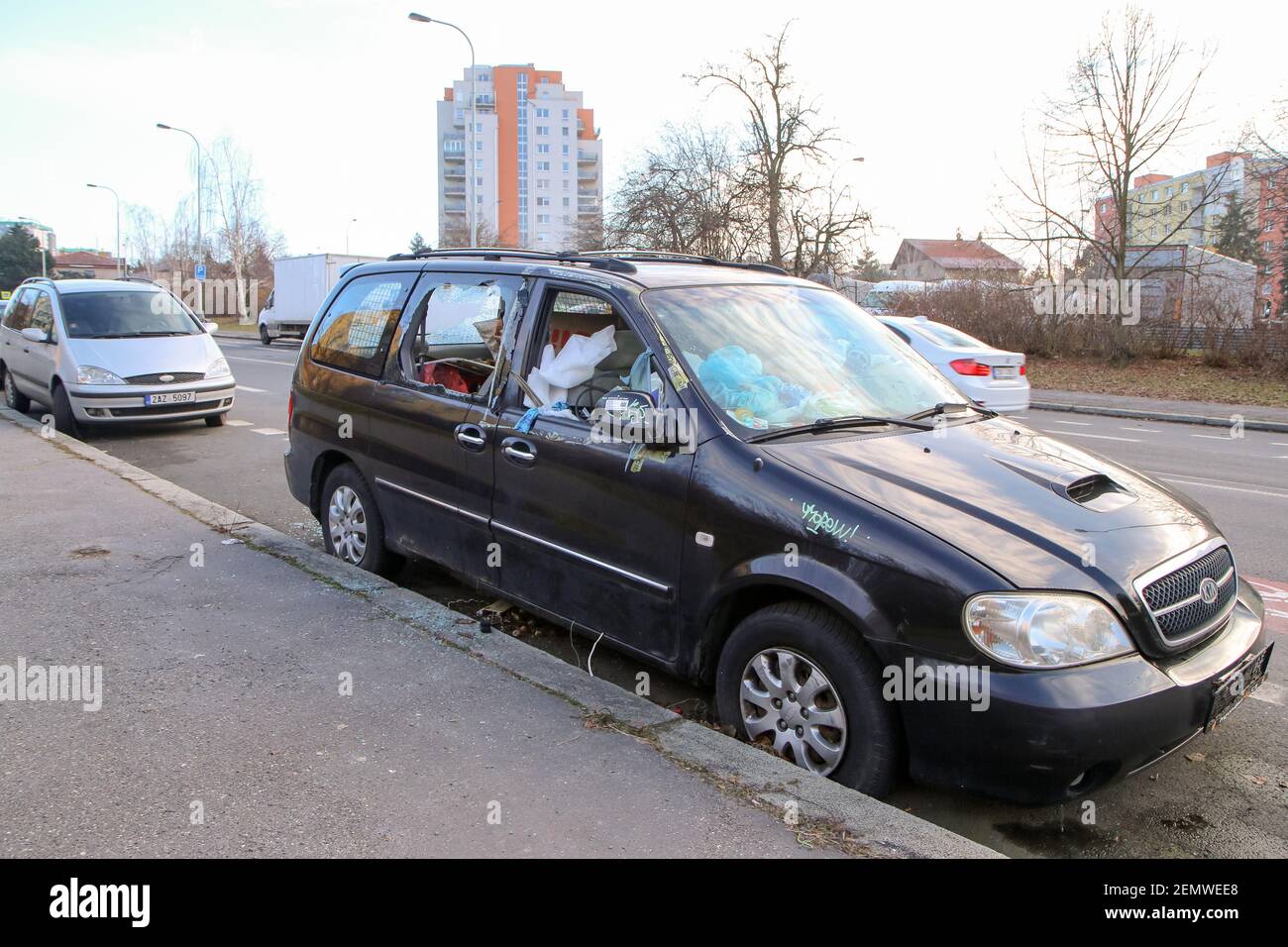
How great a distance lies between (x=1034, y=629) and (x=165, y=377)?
1114 centimetres

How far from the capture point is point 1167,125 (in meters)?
28.8

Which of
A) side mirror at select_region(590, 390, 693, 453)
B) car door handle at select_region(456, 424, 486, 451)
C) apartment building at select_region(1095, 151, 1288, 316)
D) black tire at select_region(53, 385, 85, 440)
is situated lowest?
black tire at select_region(53, 385, 85, 440)

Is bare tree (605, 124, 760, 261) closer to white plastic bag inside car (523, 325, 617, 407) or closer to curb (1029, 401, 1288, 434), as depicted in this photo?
curb (1029, 401, 1288, 434)

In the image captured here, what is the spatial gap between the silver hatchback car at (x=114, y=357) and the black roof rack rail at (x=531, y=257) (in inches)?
277

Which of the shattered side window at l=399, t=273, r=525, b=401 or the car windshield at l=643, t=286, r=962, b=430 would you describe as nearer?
the car windshield at l=643, t=286, r=962, b=430

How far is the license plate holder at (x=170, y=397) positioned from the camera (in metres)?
11.5

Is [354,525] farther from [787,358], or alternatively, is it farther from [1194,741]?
[1194,741]

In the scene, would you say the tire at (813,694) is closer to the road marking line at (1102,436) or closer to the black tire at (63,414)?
the black tire at (63,414)

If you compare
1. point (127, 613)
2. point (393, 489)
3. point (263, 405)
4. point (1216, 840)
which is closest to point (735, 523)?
point (1216, 840)

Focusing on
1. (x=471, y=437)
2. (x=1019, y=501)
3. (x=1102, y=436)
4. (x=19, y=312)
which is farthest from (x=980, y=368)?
(x=19, y=312)

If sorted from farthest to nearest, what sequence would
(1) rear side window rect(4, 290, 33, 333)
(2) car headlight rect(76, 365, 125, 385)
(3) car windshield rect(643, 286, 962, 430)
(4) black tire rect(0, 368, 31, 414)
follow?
(4) black tire rect(0, 368, 31, 414) < (1) rear side window rect(4, 290, 33, 333) < (2) car headlight rect(76, 365, 125, 385) < (3) car windshield rect(643, 286, 962, 430)

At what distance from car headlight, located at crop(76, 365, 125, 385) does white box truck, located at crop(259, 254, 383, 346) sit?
25.6 meters

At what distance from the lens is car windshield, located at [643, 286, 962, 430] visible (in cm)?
400

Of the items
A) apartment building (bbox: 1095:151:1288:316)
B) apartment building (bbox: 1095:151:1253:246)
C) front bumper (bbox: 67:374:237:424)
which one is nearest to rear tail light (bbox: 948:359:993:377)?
front bumper (bbox: 67:374:237:424)
